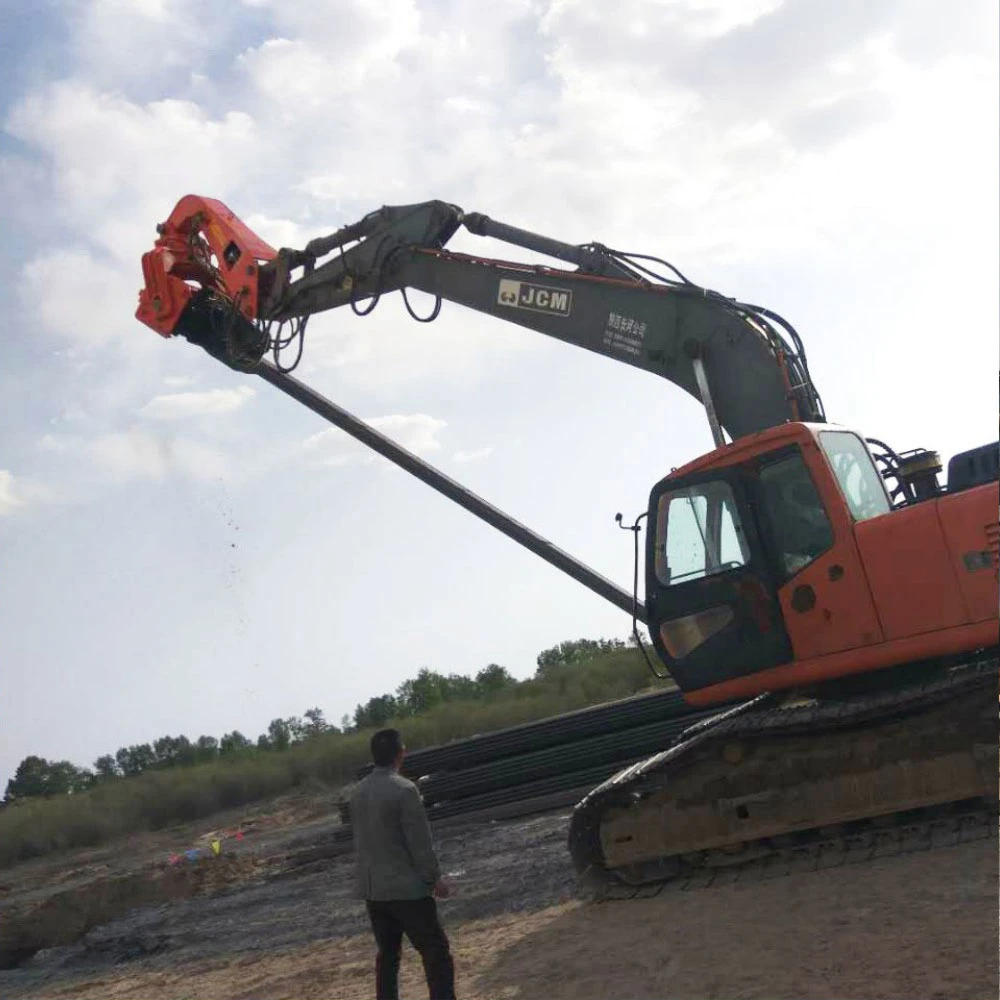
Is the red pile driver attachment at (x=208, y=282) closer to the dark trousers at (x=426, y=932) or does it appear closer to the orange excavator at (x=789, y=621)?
the orange excavator at (x=789, y=621)

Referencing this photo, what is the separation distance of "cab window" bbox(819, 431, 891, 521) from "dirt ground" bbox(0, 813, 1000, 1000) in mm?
2233

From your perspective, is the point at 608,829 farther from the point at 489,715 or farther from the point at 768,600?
the point at 489,715

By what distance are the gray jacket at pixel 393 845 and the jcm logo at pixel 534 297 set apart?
506 cm

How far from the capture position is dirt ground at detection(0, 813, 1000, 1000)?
5859mm

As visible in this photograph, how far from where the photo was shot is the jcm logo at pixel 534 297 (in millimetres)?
10148

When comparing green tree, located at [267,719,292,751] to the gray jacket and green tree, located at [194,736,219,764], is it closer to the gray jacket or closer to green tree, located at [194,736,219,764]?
green tree, located at [194,736,219,764]

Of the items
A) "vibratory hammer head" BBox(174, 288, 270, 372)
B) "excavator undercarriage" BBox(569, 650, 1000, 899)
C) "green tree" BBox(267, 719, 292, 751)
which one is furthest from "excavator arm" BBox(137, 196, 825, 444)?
"green tree" BBox(267, 719, 292, 751)

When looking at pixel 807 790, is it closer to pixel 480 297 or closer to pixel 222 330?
pixel 480 297

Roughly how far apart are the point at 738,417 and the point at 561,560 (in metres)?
3.78

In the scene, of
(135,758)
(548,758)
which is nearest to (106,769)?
(135,758)

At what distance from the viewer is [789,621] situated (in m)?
8.09

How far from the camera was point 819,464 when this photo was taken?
8.12 meters

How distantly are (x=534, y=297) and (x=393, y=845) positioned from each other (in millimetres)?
5502

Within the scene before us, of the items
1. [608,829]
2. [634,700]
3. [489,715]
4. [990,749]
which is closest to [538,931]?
[608,829]
